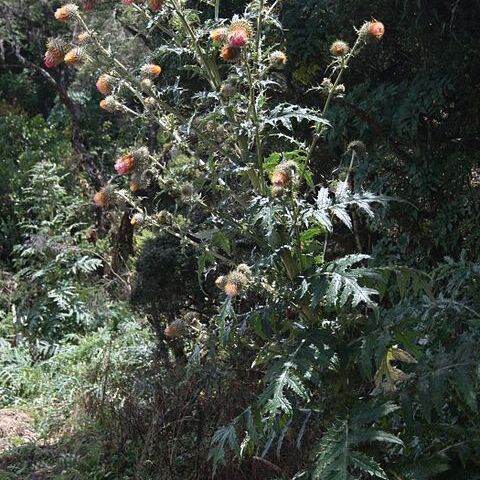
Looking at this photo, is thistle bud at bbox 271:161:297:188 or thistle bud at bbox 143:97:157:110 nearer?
thistle bud at bbox 271:161:297:188

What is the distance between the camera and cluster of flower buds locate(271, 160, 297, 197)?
10.7 ft

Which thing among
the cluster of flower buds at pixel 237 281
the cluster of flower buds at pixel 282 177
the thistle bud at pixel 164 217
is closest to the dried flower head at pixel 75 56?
the thistle bud at pixel 164 217

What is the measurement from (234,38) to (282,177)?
0.56 metres

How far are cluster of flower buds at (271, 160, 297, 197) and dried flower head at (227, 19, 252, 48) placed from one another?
1.62ft

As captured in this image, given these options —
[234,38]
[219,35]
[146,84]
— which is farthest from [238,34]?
[146,84]

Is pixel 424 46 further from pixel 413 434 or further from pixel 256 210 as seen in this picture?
pixel 413 434

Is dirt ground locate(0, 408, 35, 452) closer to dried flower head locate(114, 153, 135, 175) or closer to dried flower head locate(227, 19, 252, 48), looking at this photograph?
dried flower head locate(114, 153, 135, 175)

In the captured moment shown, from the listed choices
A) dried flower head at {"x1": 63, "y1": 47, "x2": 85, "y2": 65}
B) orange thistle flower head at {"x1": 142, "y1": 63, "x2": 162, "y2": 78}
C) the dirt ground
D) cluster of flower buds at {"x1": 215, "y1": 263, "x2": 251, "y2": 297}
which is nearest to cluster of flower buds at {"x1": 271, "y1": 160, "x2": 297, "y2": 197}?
cluster of flower buds at {"x1": 215, "y1": 263, "x2": 251, "y2": 297}

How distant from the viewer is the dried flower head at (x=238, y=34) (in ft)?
10.7

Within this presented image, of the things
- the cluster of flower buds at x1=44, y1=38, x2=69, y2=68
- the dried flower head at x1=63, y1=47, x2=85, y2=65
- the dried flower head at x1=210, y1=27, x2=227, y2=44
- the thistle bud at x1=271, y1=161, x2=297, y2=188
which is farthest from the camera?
the cluster of flower buds at x1=44, y1=38, x2=69, y2=68

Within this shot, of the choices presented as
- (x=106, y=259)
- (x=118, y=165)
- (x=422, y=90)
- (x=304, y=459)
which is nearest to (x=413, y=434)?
(x=304, y=459)

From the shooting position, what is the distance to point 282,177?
3.26m

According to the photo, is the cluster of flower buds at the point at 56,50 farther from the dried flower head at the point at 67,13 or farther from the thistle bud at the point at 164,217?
the thistle bud at the point at 164,217

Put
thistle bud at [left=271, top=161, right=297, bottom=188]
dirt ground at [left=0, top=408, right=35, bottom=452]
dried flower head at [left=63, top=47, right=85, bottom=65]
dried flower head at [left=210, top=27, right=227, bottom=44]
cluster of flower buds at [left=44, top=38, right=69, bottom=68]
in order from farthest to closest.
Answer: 1. dirt ground at [left=0, top=408, right=35, bottom=452]
2. cluster of flower buds at [left=44, top=38, right=69, bottom=68]
3. dried flower head at [left=63, top=47, right=85, bottom=65]
4. dried flower head at [left=210, top=27, right=227, bottom=44]
5. thistle bud at [left=271, top=161, right=297, bottom=188]
